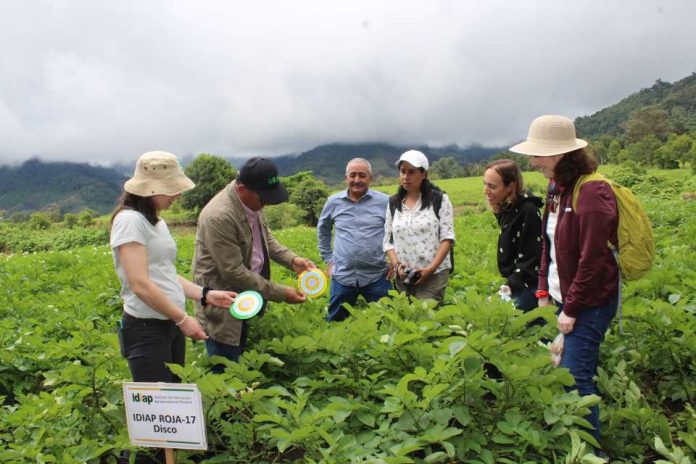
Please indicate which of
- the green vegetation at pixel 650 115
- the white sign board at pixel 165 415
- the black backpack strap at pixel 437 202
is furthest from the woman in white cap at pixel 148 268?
the green vegetation at pixel 650 115

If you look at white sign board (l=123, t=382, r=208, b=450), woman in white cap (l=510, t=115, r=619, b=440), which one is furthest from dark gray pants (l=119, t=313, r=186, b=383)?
woman in white cap (l=510, t=115, r=619, b=440)

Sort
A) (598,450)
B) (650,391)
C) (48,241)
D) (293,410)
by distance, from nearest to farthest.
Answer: (293,410), (598,450), (650,391), (48,241)

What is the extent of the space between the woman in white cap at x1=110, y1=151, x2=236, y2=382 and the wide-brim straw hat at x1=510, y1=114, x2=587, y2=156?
5.93 ft

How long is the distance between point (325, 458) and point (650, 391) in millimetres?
2353

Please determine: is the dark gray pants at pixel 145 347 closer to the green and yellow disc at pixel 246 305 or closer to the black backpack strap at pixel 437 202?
→ the green and yellow disc at pixel 246 305

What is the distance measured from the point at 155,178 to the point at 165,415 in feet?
3.83

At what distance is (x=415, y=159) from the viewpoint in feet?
13.7

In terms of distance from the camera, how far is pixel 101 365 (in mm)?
2545

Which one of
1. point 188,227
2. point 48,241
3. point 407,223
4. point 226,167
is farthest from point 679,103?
point 407,223

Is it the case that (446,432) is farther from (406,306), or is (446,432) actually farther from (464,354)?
(406,306)

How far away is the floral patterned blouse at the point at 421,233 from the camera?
167 inches

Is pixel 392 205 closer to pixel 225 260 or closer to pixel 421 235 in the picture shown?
pixel 421 235

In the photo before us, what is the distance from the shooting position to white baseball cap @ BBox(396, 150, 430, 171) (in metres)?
4.15

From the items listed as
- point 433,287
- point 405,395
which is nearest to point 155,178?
point 405,395
